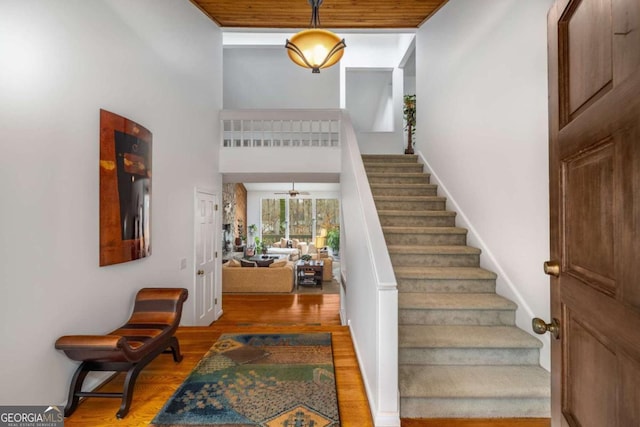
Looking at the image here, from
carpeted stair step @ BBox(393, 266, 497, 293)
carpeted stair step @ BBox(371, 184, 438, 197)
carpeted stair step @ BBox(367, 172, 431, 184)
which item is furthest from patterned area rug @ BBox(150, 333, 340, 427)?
carpeted stair step @ BBox(367, 172, 431, 184)

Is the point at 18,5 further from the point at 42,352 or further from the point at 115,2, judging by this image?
the point at 42,352

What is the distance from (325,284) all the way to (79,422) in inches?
231

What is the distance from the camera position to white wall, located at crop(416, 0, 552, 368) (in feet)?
7.59

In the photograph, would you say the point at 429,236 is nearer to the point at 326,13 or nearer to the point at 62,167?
the point at 62,167

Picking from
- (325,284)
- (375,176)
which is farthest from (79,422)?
(325,284)

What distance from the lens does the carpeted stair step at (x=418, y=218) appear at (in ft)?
12.0

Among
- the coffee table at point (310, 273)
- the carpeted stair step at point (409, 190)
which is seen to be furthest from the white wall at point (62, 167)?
the coffee table at point (310, 273)

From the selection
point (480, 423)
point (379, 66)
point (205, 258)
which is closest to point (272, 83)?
point (379, 66)

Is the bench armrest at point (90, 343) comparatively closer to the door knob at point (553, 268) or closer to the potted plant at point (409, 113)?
the door knob at point (553, 268)

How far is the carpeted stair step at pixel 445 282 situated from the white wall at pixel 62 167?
2.41 metres

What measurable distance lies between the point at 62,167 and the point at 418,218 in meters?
3.30

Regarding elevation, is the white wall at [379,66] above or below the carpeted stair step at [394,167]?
above

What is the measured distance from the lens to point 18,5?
5.66 ft

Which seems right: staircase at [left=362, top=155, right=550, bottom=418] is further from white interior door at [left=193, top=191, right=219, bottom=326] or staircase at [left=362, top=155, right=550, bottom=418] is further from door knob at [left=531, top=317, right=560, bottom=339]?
white interior door at [left=193, top=191, right=219, bottom=326]
